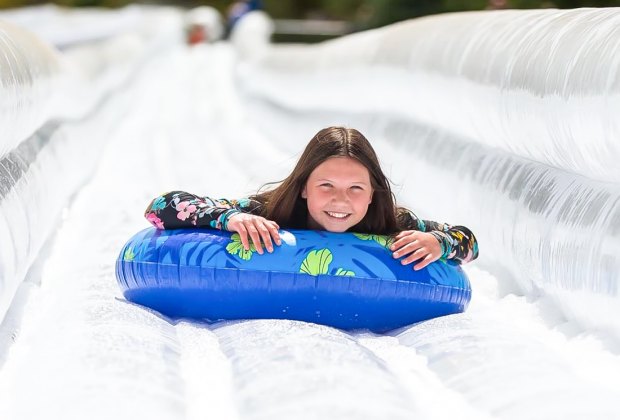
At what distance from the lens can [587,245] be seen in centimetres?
181

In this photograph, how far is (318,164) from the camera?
1.87 meters

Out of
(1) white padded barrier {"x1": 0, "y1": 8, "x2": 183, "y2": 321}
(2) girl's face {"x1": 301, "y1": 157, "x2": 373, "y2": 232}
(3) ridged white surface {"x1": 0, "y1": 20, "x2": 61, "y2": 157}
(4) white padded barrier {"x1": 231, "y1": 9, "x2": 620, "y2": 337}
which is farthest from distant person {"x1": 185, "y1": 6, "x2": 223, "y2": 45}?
(2) girl's face {"x1": 301, "y1": 157, "x2": 373, "y2": 232}

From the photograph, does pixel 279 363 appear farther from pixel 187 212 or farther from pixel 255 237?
pixel 187 212

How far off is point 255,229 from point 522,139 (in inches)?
29.2

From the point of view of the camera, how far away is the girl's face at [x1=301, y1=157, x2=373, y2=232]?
1854 mm

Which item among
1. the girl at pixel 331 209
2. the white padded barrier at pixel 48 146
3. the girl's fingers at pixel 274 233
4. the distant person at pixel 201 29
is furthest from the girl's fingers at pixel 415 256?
the distant person at pixel 201 29

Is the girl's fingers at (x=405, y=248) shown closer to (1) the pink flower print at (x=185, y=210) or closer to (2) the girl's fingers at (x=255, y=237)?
(2) the girl's fingers at (x=255, y=237)

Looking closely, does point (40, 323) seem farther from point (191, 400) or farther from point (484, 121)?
point (484, 121)

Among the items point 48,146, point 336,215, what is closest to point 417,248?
point 336,215

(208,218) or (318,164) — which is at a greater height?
(318,164)

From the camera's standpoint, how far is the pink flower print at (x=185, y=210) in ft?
6.21

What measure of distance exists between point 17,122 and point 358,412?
4.66ft

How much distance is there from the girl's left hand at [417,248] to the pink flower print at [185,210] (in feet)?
1.24

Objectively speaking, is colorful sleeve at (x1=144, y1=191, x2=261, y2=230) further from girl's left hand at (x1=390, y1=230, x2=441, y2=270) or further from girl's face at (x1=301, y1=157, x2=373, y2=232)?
girl's left hand at (x1=390, y1=230, x2=441, y2=270)
